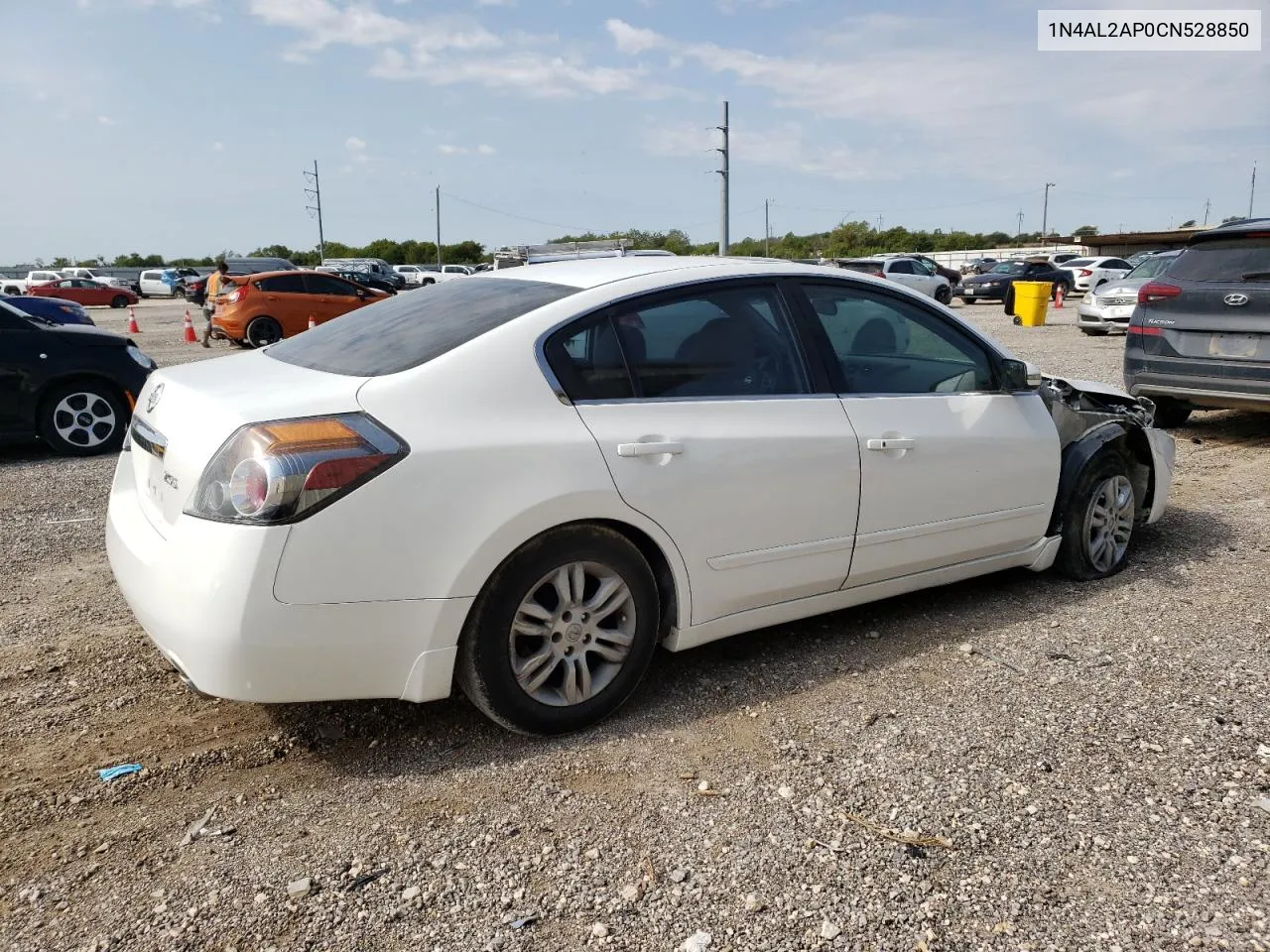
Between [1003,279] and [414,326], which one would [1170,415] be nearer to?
[414,326]

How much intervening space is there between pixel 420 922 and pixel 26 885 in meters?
1.01

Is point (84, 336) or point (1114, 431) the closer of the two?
point (1114, 431)

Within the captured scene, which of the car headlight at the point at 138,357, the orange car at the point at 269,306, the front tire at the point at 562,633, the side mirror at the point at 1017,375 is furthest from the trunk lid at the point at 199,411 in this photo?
the orange car at the point at 269,306

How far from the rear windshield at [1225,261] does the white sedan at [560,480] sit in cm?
431

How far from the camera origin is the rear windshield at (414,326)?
3.23 metres

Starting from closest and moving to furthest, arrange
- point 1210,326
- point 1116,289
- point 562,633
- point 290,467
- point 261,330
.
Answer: point 290,467 < point 562,633 < point 1210,326 < point 1116,289 < point 261,330

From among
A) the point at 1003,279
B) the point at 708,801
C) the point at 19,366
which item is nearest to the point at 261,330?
the point at 19,366

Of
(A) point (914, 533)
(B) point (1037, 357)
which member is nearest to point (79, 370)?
(A) point (914, 533)

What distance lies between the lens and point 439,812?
2859 mm

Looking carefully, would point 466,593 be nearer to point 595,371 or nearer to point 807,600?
point 595,371

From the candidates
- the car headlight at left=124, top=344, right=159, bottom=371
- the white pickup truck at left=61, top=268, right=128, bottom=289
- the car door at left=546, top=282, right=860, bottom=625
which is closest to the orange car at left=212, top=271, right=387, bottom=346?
the car headlight at left=124, top=344, right=159, bottom=371

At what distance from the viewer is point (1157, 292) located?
8055 mm

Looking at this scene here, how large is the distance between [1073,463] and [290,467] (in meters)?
3.45

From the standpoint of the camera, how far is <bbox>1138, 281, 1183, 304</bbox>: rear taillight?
793cm
